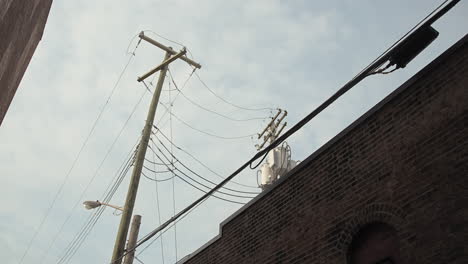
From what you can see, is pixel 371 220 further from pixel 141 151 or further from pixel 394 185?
pixel 141 151

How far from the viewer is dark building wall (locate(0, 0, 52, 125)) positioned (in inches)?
264

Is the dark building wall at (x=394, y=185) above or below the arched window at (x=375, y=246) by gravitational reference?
above

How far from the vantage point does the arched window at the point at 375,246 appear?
6496mm

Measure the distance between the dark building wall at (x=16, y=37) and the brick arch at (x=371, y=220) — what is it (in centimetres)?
564

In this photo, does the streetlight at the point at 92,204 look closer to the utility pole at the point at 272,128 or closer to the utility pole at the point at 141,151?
the utility pole at the point at 141,151

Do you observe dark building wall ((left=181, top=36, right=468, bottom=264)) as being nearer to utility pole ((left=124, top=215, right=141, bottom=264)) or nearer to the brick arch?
the brick arch

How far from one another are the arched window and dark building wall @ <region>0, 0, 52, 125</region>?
5.81m

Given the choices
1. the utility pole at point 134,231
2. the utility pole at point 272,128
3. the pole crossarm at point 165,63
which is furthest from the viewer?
the utility pole at point 272,128

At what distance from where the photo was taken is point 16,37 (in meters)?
7.55

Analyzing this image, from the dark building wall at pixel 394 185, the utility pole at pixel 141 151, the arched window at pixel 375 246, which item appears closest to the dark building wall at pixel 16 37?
the utility pole at pixel 141 151

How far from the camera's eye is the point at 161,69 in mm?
14680

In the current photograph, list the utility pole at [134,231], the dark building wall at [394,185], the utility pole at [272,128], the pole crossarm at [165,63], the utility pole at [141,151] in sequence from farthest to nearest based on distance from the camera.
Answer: the utility pole at [272,128]
the pole crossarm at [165,63]
the utility pole at [134,231]
the utility pole at [141,151]
the dark building wall at [394,185]

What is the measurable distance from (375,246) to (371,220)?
0.37m

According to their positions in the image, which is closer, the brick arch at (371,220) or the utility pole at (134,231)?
the brick arch at (371,220)
